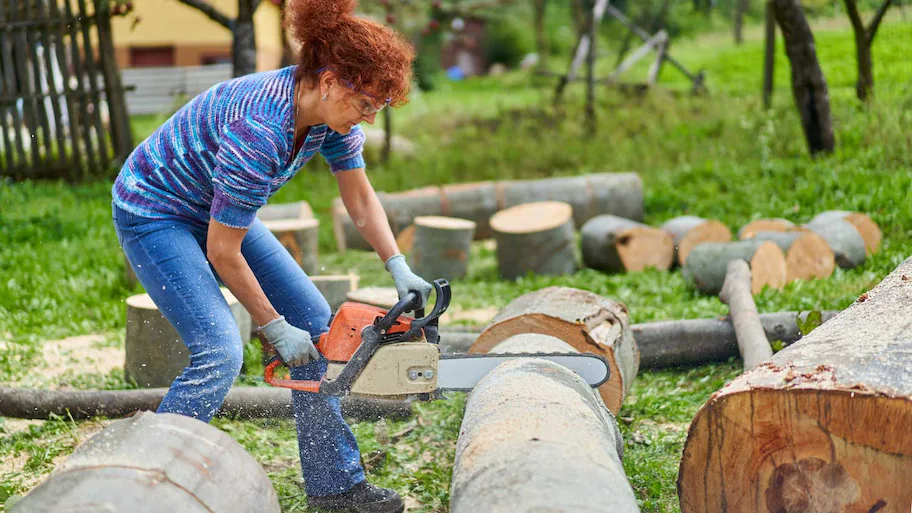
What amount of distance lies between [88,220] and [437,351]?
599 centimetres

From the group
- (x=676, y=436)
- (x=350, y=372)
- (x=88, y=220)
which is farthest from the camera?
(x=88, y=220)

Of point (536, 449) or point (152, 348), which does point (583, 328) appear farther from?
point (152, 348)

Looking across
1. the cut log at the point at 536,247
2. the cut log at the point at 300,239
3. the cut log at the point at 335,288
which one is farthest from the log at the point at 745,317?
the cut log at the point at 300,239

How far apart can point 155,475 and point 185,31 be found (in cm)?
2012

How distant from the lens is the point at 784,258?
5.75 meters

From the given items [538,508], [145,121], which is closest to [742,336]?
[538,508]

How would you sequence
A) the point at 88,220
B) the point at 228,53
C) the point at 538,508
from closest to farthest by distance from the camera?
the point at 538,508, the point at 88,220, the point at 228,53

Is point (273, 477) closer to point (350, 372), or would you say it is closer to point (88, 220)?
point (350, 372)

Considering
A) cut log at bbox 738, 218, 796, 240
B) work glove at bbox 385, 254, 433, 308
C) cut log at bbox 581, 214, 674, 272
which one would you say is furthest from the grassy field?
work glove at bbox 385, 254, 433, 308

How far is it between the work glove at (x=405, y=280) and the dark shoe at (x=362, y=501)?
751 mm

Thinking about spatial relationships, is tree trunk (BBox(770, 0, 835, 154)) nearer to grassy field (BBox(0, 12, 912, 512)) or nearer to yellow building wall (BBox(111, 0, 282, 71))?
grassy field (BBox(0, 12, 912, 512))

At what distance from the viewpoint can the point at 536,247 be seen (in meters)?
6.68

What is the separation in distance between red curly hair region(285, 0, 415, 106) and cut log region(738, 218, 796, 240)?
4.29 meters

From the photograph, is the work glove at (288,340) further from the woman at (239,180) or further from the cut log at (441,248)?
the cut log at (441,248)
